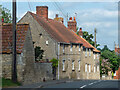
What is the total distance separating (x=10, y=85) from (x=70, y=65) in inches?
1120

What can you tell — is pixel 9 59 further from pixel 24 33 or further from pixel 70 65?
pixel 70 65

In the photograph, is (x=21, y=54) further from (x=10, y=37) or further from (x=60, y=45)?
(x=60, y=45)

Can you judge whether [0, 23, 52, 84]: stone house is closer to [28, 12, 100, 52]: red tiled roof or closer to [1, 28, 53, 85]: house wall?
[1, 28, 53, 85]: house wall

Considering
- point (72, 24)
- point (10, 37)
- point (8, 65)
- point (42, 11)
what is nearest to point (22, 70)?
point (8, 65)

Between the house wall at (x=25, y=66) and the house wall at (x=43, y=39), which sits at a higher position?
the house wall at (x=43, y=39)

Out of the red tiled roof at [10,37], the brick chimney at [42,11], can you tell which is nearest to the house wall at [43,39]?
the brick chimney at [42,11]

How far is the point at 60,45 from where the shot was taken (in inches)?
1924

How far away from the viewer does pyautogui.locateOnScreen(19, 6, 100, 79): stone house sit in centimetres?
4843

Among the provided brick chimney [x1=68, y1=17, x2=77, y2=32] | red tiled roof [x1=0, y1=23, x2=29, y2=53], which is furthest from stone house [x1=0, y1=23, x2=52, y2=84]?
brick chimney [x1=68, y1=17, x2=77, y2=32]

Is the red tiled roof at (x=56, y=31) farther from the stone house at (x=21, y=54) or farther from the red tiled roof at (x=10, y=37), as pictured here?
the red tiled roof at (x=10, y=37)

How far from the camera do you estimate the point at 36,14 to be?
52.0 meters

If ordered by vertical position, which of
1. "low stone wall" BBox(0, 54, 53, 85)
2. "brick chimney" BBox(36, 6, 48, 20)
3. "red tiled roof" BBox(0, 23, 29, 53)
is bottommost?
"low stone wall" BBox(0, 54, 53, 85)

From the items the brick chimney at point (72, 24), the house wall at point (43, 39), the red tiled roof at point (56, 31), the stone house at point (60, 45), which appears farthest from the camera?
the brick chimney at point (72, 24)

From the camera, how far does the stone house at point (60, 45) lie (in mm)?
48428
